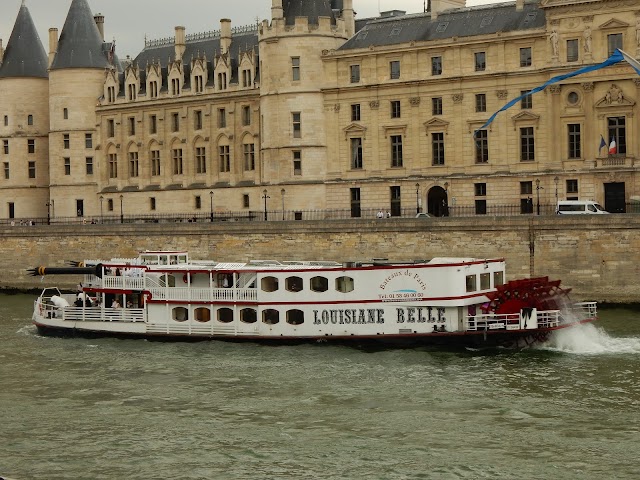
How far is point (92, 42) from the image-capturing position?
9281cm

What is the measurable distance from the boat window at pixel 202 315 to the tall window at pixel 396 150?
91.5 ft

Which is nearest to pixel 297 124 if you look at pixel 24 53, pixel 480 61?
pixel 480 61

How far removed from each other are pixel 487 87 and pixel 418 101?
414 cm

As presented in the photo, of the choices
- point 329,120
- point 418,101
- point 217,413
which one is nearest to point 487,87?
point 418,101

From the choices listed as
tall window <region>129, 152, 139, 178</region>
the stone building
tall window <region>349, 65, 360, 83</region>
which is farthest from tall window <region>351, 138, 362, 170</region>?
tall window <region>129, 152, 139, 178</region>

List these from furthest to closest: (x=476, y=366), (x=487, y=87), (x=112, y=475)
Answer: (x=487, y=87) → (x=476, y=366) → (x=112, y=475)

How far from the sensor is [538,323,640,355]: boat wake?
45219 millimetres

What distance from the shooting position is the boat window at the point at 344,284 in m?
48.5

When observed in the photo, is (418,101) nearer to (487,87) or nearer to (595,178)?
(487,87)

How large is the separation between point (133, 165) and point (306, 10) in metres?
18.6

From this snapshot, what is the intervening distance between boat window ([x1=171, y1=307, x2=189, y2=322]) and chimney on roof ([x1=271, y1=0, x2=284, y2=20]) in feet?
104

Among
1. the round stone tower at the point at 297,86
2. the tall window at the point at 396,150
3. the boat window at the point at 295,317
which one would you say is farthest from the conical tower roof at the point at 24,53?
the boat window at the point at 295,317

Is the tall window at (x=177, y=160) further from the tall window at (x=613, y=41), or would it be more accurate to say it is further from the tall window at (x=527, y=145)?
the tall window at (x=613, y=41)

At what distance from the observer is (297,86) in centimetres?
7875
